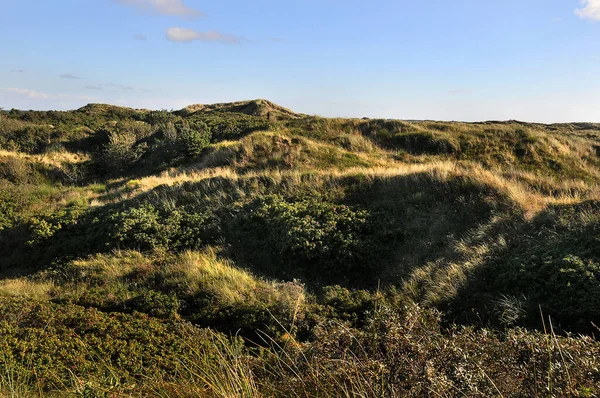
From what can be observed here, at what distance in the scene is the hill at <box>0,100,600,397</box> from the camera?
8.16ft

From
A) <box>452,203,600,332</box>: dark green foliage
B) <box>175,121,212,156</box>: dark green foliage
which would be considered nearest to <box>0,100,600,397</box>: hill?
<box>452,203,600,332</box>: dark green foliage

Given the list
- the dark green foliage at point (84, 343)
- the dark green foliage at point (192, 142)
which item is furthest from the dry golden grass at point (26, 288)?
the dark green foliage at point (192, 142)

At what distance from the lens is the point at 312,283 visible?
7605 millimetres

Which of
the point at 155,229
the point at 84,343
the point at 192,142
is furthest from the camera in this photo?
the point at 192,142

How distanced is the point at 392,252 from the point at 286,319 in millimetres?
3544

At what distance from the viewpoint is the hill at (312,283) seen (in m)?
2.49

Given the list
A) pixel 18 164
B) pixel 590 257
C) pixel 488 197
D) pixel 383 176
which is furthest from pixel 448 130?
pixel 18 164

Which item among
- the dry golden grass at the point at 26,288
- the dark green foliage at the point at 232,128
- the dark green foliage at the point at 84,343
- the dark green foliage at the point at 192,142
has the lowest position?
the dry golden grass at the point at 26,288

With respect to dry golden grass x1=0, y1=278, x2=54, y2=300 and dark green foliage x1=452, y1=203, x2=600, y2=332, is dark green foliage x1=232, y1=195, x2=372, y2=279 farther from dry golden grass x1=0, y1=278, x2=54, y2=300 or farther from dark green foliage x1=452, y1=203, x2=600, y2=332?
dry golden grass x1=0, y1=278, x2=54, y2=300

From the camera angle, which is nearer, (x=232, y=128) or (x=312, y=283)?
(x=312, y=283)

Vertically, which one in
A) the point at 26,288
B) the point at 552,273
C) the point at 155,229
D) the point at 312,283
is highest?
the point at 552,273

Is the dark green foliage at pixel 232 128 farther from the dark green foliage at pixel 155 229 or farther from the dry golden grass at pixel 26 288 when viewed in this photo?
the dry golden grass at pixel 26 288

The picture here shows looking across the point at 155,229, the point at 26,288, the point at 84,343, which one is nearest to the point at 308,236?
the point at 155,229

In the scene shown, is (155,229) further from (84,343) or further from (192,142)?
(192,142)
